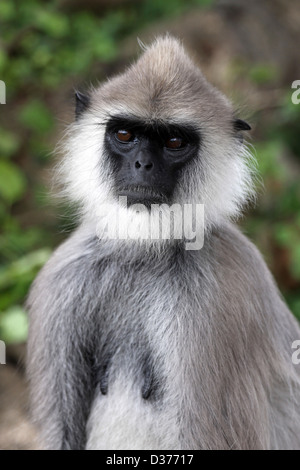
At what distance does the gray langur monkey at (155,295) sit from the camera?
3322mm

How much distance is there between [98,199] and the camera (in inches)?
137

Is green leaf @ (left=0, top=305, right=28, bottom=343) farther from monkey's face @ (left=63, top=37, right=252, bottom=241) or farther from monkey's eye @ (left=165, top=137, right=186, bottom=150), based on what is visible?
monkey's eye @ (left=165, top=137, right=186, bottom=150)

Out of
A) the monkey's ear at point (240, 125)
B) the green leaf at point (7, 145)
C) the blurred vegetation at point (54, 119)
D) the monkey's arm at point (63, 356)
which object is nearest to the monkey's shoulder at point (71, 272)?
the monkey's arm at point (63, 356)

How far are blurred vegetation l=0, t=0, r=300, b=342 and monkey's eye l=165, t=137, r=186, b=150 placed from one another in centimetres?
270

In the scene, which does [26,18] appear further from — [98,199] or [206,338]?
[206,338]

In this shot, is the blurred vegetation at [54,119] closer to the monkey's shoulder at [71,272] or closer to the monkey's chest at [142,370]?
the monkey's shoulder at [71,272]

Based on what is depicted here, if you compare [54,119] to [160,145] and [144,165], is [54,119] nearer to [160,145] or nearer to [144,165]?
[160,145]

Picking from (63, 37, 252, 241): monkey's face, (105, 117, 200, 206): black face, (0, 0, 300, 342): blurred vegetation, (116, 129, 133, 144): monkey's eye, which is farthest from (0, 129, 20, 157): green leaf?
(116, 129, 133, 144): monkey's eye

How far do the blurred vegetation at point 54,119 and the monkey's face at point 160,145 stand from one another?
2.43 m

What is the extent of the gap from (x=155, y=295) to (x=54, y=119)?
4529 millimetres

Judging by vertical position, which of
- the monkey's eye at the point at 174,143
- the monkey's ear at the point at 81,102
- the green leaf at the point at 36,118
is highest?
the green leaf at the point at 36,118

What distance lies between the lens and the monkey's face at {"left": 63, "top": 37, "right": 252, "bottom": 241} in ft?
10.8

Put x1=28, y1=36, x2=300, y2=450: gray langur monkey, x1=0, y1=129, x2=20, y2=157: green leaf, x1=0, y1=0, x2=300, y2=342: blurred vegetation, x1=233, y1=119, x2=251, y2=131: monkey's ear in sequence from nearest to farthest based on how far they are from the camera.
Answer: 1. x1=28, y1=36, x2=300, y2=450: gray langur monkey
2. x1=233, y1=119, x2=251, y2=131: monkey's ear
3. x1=0, y1=0, x2=300, y2=342: blurred vegetation
4. x1=0, y1=129, x2=20, y2=157: green leaf
